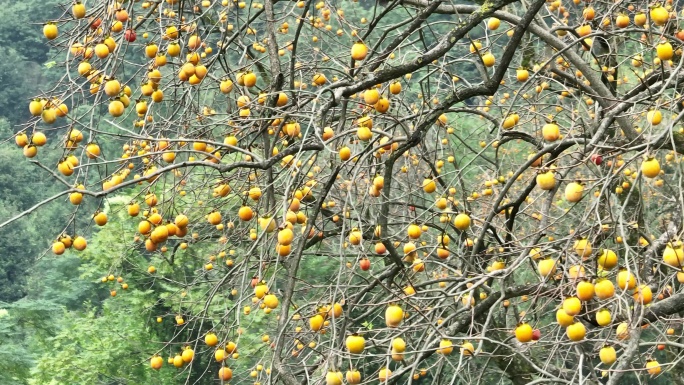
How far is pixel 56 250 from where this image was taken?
9.78 ft

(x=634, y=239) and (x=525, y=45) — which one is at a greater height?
(x=525, y=45)

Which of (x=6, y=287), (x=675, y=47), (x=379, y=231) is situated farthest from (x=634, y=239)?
(x=6, y=287)

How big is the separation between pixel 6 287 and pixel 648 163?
24.0 metres

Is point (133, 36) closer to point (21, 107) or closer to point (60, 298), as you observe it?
point (60, 298)

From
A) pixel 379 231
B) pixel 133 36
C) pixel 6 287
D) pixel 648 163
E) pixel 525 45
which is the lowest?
pixel 6 287

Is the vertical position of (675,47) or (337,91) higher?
(337,91)

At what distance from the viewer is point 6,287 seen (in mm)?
24000

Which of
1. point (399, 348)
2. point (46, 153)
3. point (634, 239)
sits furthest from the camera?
point (46, 153)

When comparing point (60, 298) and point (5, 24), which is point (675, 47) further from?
point (5, 24)

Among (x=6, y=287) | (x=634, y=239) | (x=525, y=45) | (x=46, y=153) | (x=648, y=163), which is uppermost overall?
(x=648, y=163)

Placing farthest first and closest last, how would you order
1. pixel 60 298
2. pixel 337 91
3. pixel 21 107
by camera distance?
pixel 21 107 < pixel 60 298 < pixel 337 91

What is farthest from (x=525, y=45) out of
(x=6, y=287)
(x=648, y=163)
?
(x=6, y=287)

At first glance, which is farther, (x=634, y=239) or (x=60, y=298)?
(x=60, y=298)

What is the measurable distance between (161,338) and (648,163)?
12.5 metres
